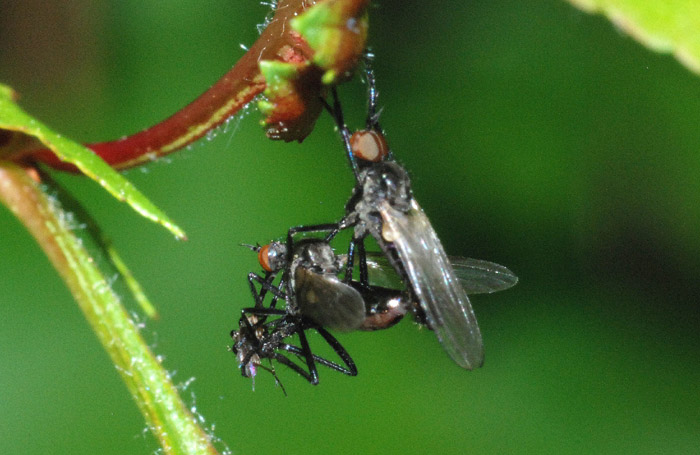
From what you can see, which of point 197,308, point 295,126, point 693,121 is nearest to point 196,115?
point 295,126

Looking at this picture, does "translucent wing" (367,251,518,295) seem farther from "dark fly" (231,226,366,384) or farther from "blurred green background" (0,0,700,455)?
"blurred green background" (0,0,700,455)

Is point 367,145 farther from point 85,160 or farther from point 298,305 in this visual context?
point 85,160

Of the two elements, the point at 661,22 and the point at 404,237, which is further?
the point at 404,237

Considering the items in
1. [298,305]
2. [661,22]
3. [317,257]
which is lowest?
[661,22]

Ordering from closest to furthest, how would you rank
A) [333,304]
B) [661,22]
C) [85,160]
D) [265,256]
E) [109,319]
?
[661,22], [85,160], [109,319], [333,304], [265,256]

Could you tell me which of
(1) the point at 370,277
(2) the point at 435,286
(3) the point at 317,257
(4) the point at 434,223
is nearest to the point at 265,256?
(3) the point at 317,257

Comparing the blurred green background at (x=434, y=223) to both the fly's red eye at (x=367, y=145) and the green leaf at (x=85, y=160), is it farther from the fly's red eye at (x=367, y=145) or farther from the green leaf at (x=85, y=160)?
the green leaf at (x=85, y=160)

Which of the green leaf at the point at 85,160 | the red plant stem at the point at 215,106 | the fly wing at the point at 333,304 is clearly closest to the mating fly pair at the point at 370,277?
the fly wing at the point at 333,304

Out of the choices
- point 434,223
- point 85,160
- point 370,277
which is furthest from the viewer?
point 434,223
